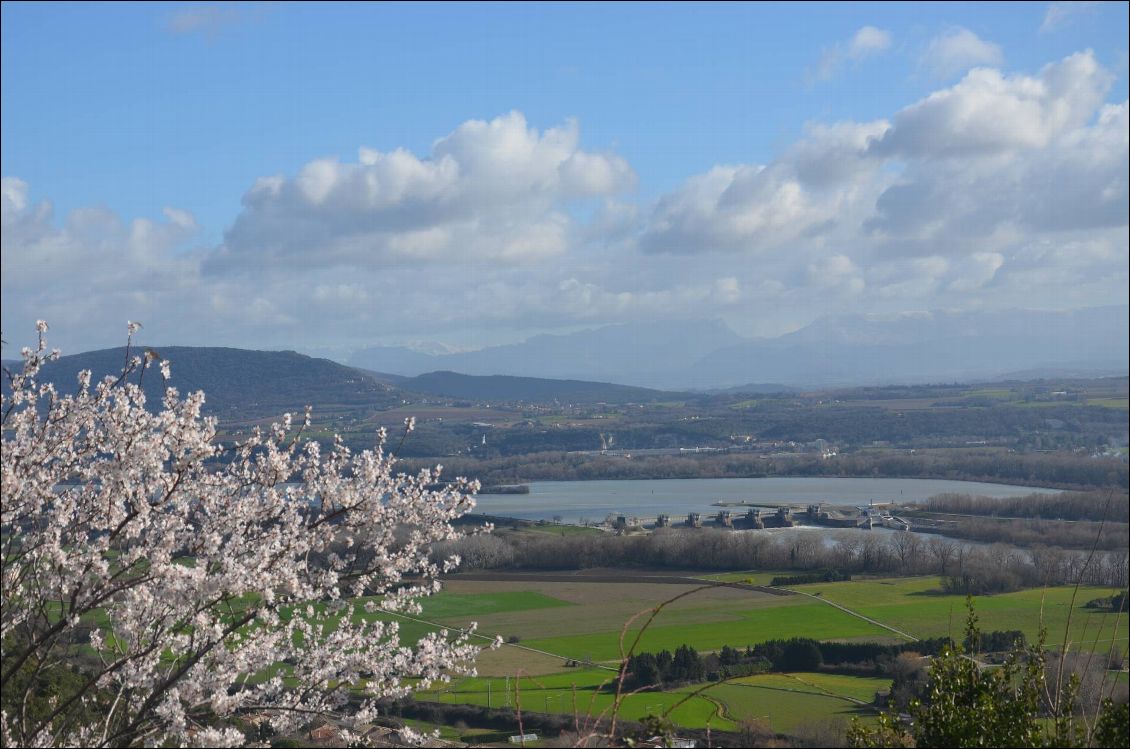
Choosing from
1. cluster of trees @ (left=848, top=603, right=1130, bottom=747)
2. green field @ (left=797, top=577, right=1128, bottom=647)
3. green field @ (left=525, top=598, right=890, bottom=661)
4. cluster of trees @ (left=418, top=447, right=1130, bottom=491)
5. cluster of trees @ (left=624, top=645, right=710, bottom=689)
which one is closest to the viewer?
cluster of trees @ (left=848, top=603, right=1130, bottom=747)

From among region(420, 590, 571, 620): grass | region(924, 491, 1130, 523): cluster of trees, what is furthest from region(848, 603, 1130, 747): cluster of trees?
region(420, 590, 571, 620): grass

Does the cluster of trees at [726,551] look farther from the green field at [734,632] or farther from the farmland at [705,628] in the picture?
the green field at [734,632]

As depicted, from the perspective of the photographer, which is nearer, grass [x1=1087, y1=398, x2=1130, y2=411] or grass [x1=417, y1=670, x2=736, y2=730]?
grass [x1=1087, y1=398, x2=1130, y2=411]

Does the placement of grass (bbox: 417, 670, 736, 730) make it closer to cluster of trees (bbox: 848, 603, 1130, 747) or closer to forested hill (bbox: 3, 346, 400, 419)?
forested hill (bbox: 3, 346, 400, 419)

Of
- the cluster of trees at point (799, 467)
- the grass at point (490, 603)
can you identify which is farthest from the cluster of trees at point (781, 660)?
the cluster of trees at point (799, 467)

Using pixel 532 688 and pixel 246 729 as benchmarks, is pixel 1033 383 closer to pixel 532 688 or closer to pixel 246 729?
pixel 532 688

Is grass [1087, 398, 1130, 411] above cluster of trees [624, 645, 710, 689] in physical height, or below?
above

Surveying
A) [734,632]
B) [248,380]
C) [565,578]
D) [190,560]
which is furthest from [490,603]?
[190,560]

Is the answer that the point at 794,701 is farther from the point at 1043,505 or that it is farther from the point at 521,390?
the point at 521,390
